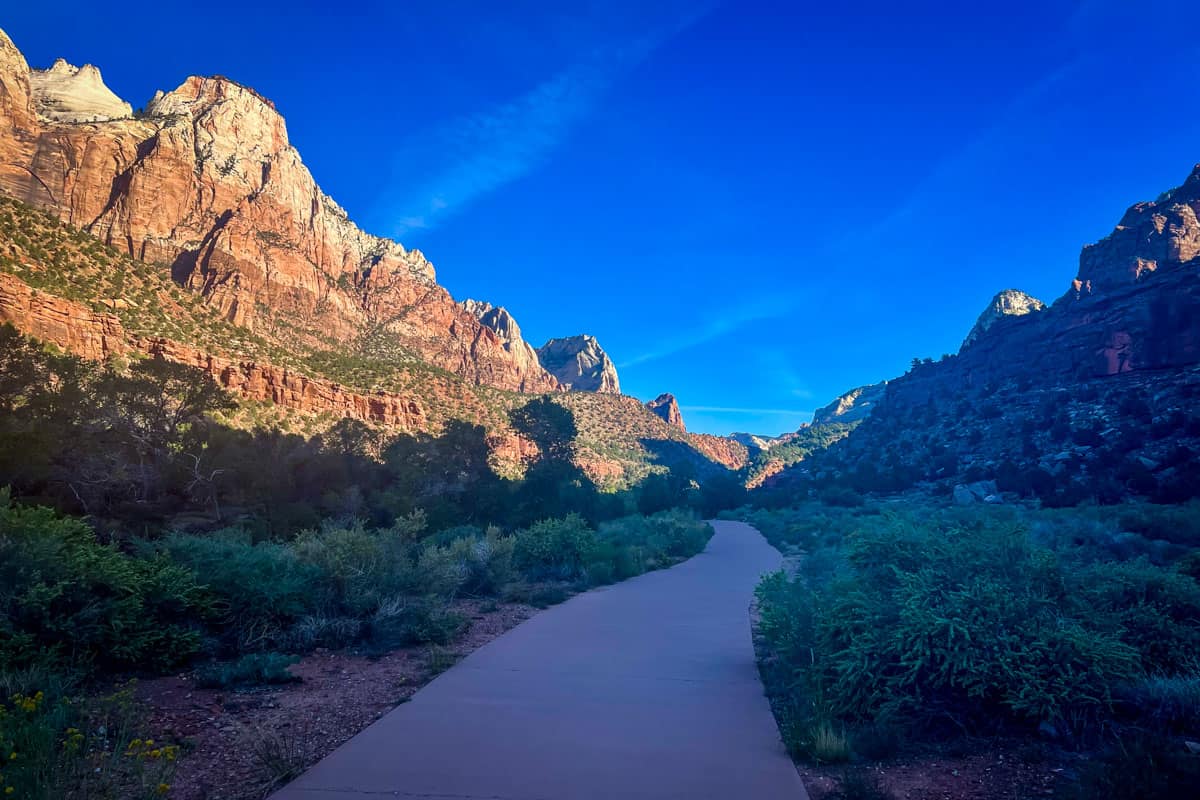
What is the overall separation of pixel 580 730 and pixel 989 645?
145 inches

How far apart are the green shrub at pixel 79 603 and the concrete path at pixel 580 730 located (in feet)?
9.76

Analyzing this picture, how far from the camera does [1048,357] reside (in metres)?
52.3

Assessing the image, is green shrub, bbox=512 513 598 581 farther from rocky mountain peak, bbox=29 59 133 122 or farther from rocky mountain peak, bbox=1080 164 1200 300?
rocky mountain peak, bbox=29 59 133 122

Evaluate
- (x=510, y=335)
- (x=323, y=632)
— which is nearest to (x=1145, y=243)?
(x=323, y=632)

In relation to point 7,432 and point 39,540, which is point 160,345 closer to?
point 7,432

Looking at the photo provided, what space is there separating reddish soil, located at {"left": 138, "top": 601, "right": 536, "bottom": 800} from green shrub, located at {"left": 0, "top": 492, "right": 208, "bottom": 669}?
0.50 meters

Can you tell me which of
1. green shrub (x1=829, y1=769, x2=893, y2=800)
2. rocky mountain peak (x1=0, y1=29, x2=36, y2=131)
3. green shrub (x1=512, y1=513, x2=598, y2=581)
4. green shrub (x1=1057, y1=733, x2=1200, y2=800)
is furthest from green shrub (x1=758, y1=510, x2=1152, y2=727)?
rocky mountain peak (x1=0, y1=29, x2=36, y2=131)

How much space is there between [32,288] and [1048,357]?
79846 millimetres

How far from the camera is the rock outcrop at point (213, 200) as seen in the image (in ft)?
272

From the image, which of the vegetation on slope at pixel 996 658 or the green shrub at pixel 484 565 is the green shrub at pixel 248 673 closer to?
the vegetation on slope at pixel 996 658

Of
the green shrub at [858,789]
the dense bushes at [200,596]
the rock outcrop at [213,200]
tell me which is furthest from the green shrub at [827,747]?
the rock outcrop at [213,200]

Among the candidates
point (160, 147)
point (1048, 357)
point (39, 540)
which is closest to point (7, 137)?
point (160, 147)

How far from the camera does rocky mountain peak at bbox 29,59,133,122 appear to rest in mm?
95562

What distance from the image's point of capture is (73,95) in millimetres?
100938
